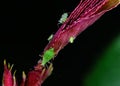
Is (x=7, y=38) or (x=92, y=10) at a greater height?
(x=7, y=38)

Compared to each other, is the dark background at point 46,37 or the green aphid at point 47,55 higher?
the dark background at point 46,37

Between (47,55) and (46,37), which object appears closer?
(47,55)

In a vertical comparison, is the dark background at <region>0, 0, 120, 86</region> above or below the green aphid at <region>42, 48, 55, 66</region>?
above

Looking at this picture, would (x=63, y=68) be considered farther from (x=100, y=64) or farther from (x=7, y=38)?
(x=7, y=38)

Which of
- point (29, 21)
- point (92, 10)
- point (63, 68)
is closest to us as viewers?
point (92, 10)

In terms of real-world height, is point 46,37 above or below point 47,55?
above

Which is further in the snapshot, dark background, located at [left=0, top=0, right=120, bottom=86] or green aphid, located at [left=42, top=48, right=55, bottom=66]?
dark background, located at [left=0, top=0, right=120, bottom=86]

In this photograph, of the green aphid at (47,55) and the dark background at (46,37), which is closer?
the green aphid at (47,55)

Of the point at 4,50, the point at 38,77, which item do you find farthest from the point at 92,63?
the point at 38,77
